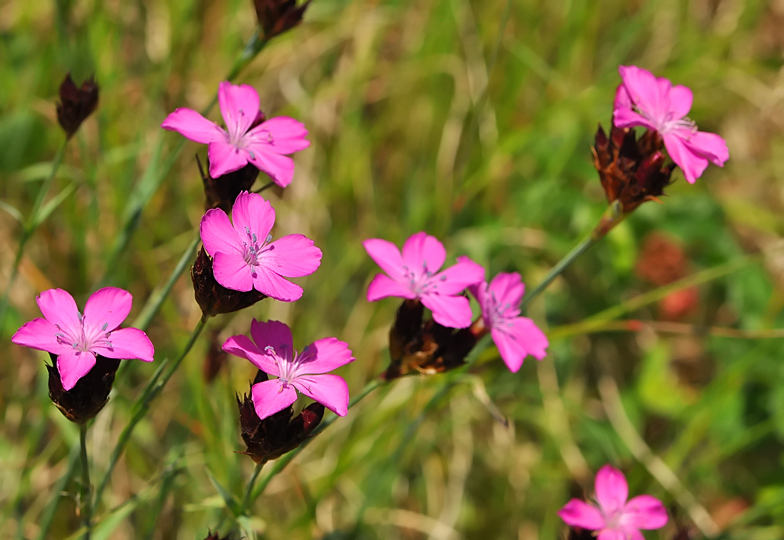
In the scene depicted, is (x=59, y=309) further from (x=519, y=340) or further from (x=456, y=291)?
(x=519, y=340)

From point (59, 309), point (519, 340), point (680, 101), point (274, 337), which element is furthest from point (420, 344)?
point (680, 101)

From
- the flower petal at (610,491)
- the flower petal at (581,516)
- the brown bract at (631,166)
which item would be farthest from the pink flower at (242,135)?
the flower petal at (610,491)

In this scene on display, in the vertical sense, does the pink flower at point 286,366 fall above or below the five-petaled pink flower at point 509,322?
above

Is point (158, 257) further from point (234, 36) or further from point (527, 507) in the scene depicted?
point (527, 507)

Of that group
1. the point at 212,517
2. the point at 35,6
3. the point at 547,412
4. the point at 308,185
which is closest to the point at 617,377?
the point at 547,412

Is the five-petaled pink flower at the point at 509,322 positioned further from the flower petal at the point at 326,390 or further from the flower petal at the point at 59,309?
the flower petal at the point at 59,309
